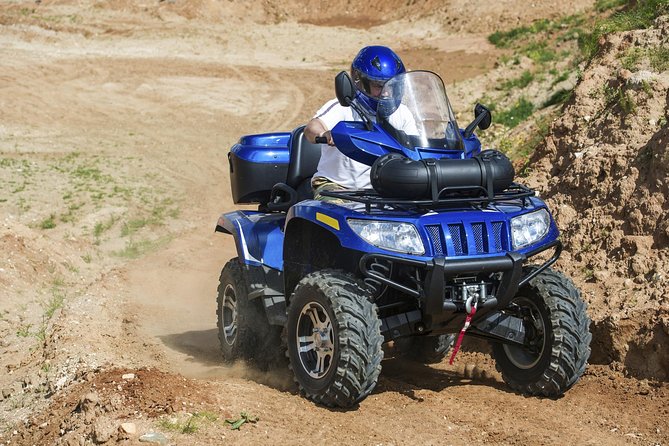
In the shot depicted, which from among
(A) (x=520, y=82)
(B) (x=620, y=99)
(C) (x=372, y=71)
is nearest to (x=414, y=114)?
(C) (x=372, y=71)

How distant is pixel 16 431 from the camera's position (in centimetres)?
671

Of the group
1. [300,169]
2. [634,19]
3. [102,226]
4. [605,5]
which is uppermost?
[605,5]

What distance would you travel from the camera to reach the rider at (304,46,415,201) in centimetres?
694

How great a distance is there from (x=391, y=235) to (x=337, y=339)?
0.69 meters

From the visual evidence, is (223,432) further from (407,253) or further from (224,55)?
(224,55)

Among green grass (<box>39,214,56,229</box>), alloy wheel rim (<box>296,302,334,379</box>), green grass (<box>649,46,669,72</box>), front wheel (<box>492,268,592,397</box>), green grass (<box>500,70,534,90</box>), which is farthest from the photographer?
green grass (<box>500,70,534,90</box>)

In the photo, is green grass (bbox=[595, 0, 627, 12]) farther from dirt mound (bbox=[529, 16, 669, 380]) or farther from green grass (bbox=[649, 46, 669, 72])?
green grass (bbox=[649, 46, 669, 72])

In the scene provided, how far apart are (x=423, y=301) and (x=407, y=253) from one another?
308 mm

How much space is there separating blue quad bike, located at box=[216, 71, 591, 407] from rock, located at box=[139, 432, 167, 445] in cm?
108

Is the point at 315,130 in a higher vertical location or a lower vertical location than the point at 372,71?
lower

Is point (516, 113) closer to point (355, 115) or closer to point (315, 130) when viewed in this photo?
point (355, 115)

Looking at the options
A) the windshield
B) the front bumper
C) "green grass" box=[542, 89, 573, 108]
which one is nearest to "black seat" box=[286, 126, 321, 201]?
the windshield

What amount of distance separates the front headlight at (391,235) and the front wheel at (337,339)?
1.14 ft

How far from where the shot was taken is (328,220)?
20.8ft
